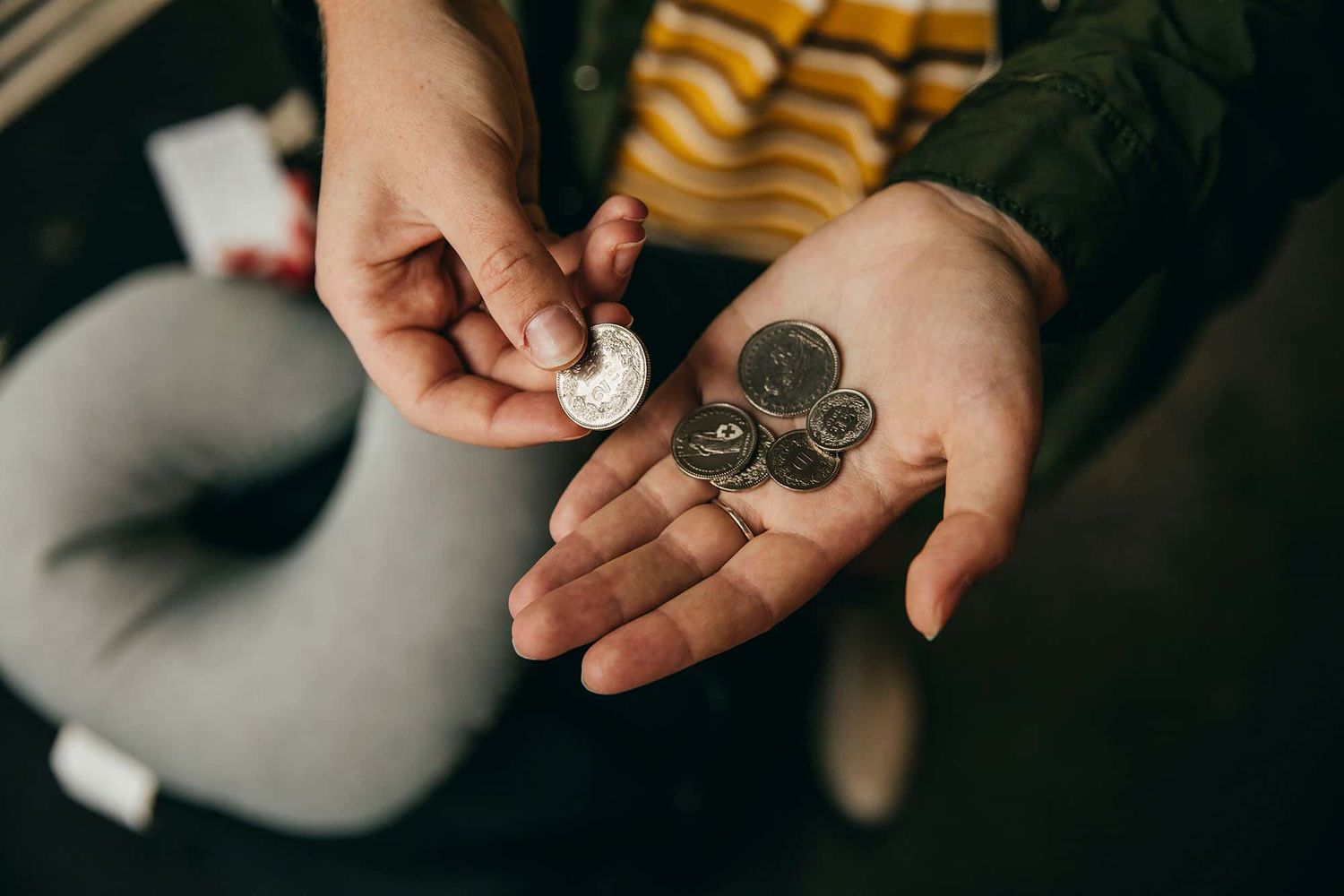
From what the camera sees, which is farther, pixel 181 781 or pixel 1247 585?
pixel 1247 585

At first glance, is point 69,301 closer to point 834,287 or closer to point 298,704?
point 298,704

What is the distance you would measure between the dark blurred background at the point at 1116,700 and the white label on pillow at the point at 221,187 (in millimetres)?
67

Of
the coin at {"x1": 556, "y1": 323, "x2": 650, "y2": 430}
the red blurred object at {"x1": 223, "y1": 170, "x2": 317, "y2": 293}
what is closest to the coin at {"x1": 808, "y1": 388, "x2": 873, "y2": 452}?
the coin at {"x1": 556, "y1": 323, "x2": 650, "y2": 430}

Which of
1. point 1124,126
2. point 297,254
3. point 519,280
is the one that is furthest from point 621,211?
point 297,254

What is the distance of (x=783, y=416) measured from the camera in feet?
4.54

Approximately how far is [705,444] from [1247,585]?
2.03 meters

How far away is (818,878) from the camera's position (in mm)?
2318

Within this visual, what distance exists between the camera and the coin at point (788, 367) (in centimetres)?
136

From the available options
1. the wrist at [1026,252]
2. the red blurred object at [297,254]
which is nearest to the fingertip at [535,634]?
the wrist at [1026,252]

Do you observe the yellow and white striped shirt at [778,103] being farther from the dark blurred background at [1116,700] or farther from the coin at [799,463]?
the dark blurred background at [1116,700]

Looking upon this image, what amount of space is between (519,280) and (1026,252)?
730 millimetres

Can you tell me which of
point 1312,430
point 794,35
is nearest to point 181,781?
point 794,35

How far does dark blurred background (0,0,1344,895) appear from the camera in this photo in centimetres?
229

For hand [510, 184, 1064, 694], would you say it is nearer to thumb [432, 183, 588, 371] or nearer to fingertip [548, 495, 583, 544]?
fingertip [548, 495, 583, 544]
